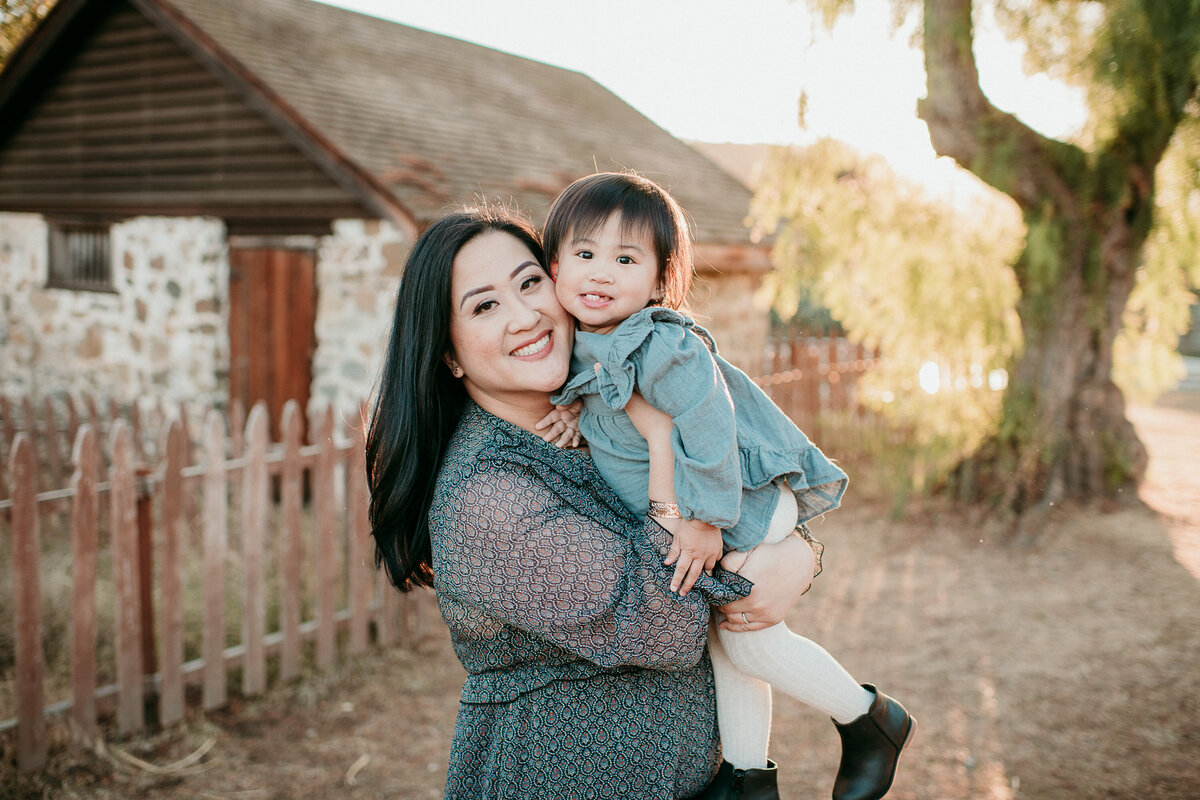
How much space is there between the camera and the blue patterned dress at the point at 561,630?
1.62m

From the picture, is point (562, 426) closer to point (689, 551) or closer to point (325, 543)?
point (689, 551)

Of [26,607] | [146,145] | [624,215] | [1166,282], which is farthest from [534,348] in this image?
[146,145]

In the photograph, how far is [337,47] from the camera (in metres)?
10.4

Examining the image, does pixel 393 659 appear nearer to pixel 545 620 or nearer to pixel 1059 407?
pixel 545 620

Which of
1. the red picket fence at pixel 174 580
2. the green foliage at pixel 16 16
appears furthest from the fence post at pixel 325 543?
the green foliage at pixel 16 16

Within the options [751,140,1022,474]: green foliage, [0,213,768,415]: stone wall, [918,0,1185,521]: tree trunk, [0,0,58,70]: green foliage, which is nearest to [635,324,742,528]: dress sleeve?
[0,213,768,415]: stone wall

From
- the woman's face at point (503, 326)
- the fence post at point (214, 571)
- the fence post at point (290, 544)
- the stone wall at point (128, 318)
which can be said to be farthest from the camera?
the stone wall at point (128, 318)

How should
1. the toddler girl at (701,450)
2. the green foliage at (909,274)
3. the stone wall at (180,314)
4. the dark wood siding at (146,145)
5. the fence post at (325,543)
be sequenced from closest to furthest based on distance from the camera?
the toddler girl at (701,450)
the fence post at (325,543)
the green foliage at (909,274)
the stone wall at (180,314)
the dark wood siding at (146,145)

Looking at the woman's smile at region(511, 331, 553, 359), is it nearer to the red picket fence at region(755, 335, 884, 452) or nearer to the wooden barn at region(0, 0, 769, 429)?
the wooden barn at region(0, 0, 769, 429)

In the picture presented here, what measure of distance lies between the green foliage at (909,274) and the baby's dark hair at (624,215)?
20.0 feet

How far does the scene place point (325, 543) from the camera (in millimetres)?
4680

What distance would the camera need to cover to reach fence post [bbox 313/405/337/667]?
15.3ft

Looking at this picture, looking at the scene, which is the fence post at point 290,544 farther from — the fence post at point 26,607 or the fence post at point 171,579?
the fence post at point 26,607

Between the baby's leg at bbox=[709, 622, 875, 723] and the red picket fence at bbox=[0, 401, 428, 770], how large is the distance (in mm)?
2540
